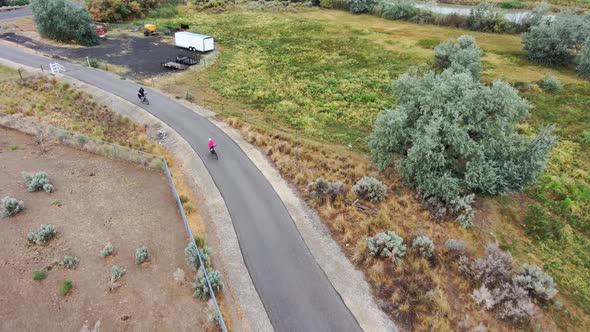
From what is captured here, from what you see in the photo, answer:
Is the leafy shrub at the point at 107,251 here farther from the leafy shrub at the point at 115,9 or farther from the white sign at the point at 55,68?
the leafy shrub at the point at 115,9

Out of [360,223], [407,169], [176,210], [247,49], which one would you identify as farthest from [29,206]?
[247,49]

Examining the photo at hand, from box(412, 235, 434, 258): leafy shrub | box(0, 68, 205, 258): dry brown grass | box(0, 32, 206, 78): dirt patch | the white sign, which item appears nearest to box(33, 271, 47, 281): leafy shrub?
box(0, 68, 205, 258): dry brown grass

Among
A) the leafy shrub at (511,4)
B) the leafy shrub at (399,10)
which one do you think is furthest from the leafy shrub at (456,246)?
the leafy shrub at (511,4)

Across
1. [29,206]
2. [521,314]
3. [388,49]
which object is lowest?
[521,314]

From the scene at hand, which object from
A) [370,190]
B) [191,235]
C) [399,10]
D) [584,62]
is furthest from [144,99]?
[399,10]

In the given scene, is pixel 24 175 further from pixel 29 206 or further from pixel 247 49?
pixel 247 49
